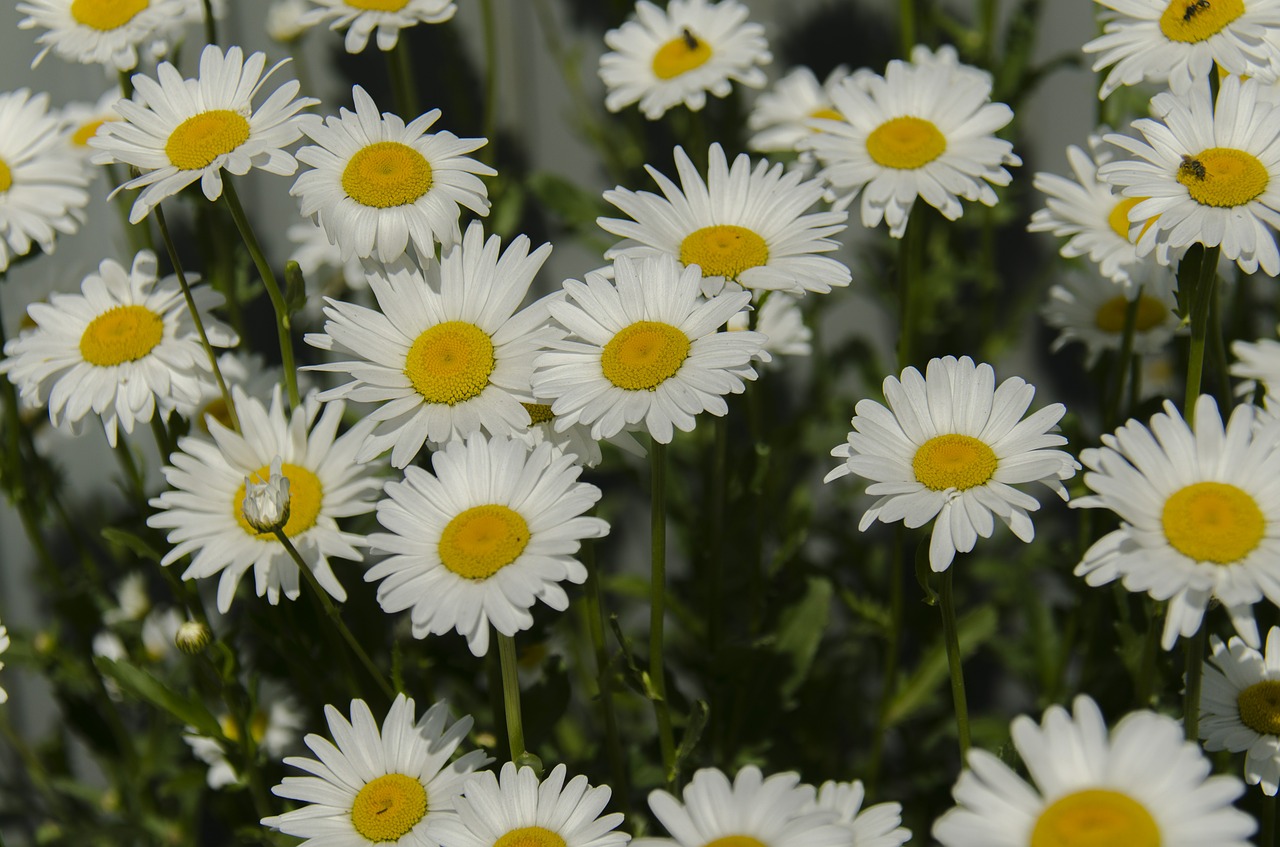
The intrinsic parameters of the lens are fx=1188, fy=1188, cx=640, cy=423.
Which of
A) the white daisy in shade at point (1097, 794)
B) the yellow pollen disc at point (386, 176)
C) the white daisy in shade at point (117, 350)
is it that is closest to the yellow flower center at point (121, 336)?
the white daisy in shade at point (117, 350)

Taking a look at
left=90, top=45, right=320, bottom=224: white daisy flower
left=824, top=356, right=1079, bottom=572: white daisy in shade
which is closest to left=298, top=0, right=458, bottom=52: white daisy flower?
left=90, top=45, right=320, bottom=224: white daisy flower

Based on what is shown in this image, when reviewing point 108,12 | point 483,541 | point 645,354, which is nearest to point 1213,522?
point 645,354

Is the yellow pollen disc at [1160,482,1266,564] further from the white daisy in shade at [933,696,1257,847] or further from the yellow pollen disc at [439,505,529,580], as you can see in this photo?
the yellow pollen disc at [439,505,529,580]

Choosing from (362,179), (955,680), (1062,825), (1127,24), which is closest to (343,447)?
(362,179)

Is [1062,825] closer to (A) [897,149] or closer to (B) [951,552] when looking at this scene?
(B) [951,552]

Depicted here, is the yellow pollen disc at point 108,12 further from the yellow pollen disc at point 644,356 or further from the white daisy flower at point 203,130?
the yellow pollen disc at point 644,356
